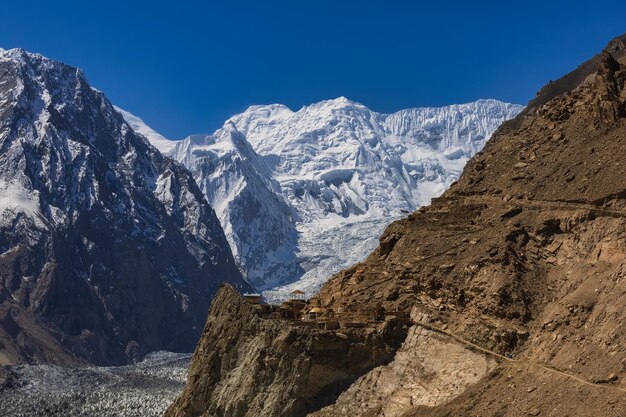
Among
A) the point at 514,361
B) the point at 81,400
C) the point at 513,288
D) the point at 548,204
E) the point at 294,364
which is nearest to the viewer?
the point at 514,361

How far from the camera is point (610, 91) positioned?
218 feet

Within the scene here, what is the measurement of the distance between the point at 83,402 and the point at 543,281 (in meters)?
142

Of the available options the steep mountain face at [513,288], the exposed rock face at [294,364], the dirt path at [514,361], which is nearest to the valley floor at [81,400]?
the steep mountain face at [513,288]

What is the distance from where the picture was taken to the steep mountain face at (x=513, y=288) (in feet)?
153

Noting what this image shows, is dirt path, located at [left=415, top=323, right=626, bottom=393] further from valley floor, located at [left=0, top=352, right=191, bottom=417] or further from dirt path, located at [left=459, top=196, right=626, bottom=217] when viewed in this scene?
valley floor, located at [left=0, top=352, right=191, bottom=417]

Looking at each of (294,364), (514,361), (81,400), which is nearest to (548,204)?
(514,361)

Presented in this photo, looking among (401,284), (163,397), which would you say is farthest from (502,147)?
(163,397)

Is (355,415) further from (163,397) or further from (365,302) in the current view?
(163,397)

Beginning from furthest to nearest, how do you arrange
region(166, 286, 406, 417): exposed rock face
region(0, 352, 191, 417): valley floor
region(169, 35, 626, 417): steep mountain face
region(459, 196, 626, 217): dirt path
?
region(0, 352, 191, 417): valley floor → region(459, 196, 626, 217): dirt path → region(166, 286, 406, 417): exposed rock face → region(169, 35, 626, 417): steep mountain face

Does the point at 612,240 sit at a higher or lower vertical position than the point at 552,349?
higher

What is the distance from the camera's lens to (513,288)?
53.4 metres

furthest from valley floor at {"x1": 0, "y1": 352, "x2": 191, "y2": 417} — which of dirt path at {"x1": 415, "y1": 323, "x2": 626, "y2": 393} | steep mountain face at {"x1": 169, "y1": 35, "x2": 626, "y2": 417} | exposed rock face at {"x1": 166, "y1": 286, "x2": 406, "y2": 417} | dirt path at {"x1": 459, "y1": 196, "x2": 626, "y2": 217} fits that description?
dirt path at {"x1": 415, "y1": 323, "x2": 626, "y2": 393}

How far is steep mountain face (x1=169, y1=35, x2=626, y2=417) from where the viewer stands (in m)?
46.8

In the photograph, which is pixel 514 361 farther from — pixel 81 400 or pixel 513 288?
pixel 81 400
